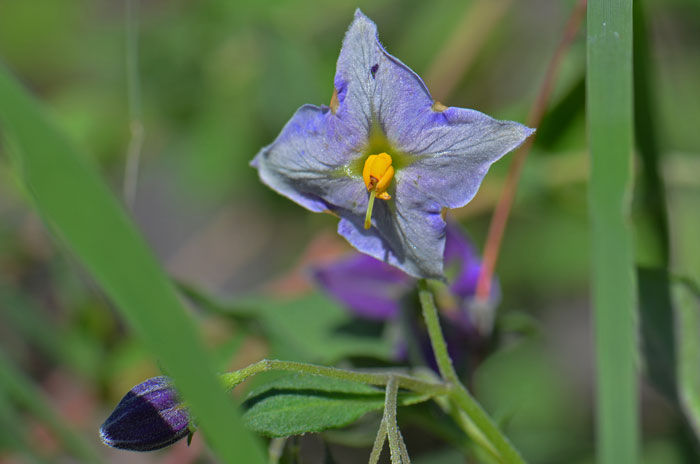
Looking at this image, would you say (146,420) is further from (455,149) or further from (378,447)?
(455,149)

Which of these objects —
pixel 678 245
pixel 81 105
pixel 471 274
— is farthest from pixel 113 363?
pixel 678 245

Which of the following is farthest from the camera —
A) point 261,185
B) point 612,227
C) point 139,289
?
point 261,185

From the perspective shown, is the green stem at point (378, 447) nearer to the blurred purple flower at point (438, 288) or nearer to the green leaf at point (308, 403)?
the green leaf at point (308, 403)

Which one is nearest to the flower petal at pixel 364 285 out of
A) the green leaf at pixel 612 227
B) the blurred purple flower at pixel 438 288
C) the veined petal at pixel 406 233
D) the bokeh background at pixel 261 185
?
the blurred purple flower at pixel 438 288

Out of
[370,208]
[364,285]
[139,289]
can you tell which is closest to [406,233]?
[370,208]

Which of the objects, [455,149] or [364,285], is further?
[364,285]

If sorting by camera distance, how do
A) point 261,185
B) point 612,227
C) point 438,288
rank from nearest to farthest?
point 612,227
point 438,288
point 261,185

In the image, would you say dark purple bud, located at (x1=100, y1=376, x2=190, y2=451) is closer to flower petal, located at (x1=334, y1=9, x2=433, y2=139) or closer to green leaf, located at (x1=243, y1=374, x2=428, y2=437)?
green leaf, located at (x1=243, y1=374, x2=428, y2=437)
